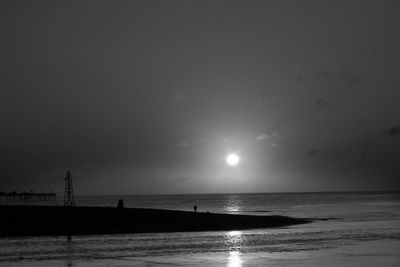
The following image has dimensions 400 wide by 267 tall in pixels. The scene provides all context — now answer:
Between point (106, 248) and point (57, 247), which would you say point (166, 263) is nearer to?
point (106, 248)

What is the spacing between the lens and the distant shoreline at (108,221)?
62469 millimetres

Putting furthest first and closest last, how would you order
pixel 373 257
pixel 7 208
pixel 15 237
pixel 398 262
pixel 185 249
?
pixel 7 208
pixel 15 237
pixel 185 249
pixel 373 257
pixel 398 262

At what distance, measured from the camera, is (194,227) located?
66.8 meters

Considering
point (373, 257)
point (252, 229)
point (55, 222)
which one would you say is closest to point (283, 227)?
point (252, 229)

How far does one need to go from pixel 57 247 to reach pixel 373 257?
2451cm

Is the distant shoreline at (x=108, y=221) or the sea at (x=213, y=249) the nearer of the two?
the sea at (x=213, y=249)

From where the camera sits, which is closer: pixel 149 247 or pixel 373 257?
pixel 373 257

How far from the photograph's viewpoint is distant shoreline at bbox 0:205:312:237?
62.5 metres

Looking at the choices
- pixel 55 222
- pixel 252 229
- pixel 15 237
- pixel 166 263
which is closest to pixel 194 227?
pixel 252 229

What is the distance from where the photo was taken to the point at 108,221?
69.2 m

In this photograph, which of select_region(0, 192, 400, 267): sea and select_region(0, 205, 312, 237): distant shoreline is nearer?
select_region(0, 192, 400, 267): sea

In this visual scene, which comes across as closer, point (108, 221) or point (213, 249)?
point (213, 249)

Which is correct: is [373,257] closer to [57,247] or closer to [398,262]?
[398,262]

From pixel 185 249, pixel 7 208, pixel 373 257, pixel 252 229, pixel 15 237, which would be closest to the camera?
pixel 373 257
